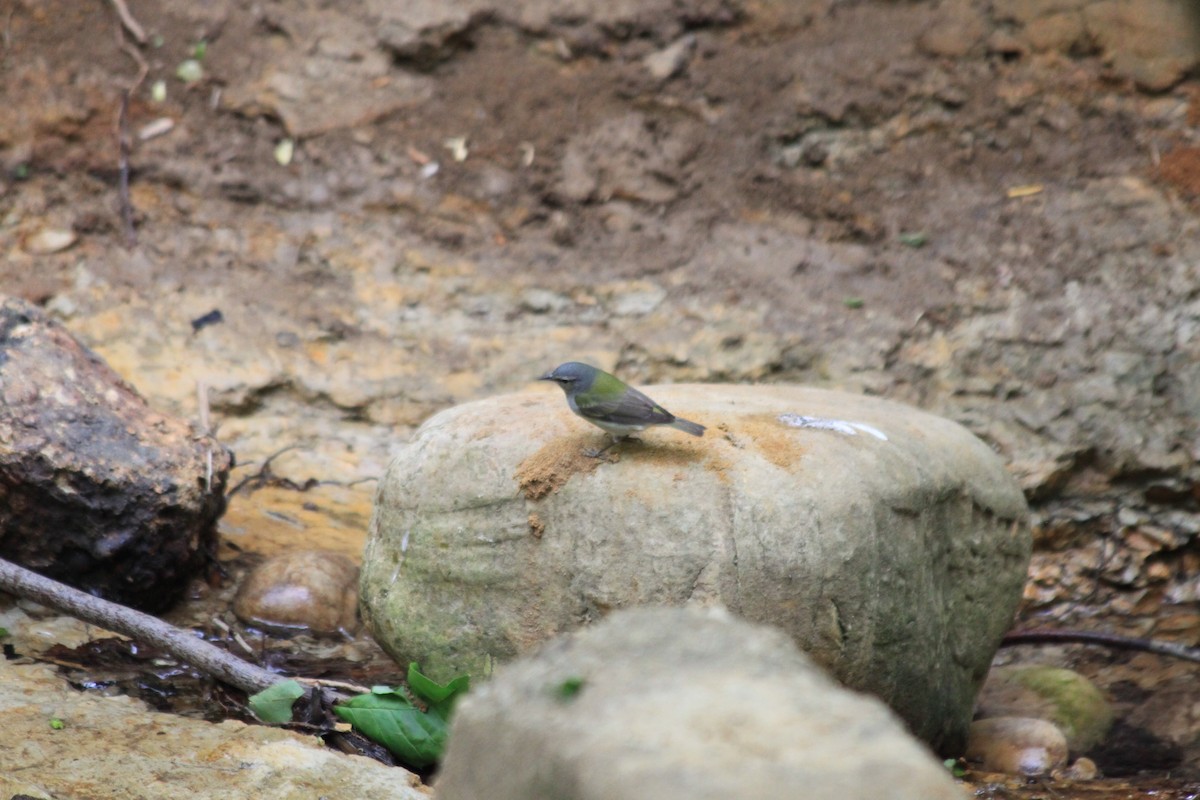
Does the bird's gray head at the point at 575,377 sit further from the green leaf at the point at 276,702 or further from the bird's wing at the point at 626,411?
the green leaf at the point at 276,702

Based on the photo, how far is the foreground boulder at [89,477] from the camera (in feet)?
14.6

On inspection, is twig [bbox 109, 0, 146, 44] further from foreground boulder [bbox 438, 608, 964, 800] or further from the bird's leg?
foreground boulder [bbox 438, 608, 964, 800]

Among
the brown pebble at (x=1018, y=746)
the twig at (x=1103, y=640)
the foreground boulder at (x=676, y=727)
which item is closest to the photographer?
the foreground boulder at (x=676, y=727)

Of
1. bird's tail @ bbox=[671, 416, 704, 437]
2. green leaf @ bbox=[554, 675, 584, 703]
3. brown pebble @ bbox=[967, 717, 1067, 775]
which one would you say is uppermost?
green leaf @ bbox=[554, 675, 584, 703]

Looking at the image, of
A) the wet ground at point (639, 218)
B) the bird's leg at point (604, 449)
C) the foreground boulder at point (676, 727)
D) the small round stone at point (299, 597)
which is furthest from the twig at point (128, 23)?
the foreground boulder at point (676, 727)

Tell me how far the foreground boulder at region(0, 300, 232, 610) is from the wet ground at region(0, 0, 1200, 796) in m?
1.54

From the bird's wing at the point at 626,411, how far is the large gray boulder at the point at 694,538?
16 cm

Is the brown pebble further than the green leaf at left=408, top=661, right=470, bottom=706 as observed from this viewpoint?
Yes

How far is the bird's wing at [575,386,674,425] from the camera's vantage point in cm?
369

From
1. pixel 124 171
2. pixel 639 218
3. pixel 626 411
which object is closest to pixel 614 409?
pixel 626 411

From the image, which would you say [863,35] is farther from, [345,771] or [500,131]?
[345,771]

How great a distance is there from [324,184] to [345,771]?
515 centimetres

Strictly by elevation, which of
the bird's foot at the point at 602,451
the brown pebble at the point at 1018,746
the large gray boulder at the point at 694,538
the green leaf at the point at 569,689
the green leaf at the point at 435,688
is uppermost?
the green leaf at the point at 569,689

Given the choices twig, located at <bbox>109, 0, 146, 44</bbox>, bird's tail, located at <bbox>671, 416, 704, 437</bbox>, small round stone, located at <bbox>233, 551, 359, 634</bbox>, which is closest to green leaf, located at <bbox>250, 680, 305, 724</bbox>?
small round stone, located at <bbox>233, 551, 359, 634</bbox>
